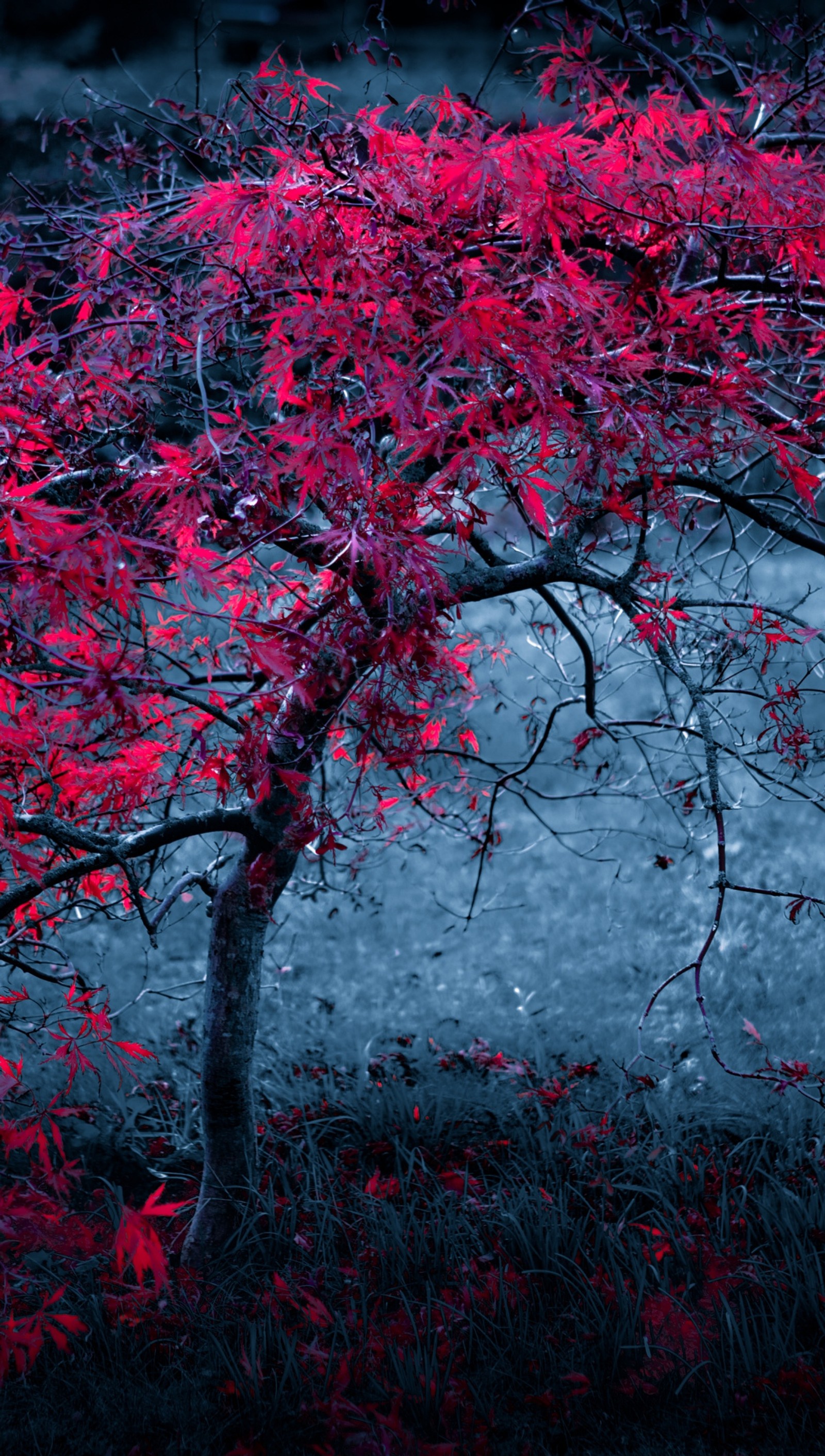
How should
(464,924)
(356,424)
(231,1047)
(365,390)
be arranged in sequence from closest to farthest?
1. (356,424)
2. (365,390)
3. (231,1047)
4. (464,924)

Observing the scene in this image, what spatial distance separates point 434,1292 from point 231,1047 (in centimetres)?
111

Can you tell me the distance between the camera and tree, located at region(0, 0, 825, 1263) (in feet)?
8.08

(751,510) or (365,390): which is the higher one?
(365,390)

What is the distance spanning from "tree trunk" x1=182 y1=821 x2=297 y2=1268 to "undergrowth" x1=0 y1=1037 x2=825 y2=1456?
0.13 metres

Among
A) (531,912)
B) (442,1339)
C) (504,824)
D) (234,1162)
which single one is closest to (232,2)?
(504,824)

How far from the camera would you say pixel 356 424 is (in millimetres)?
2504

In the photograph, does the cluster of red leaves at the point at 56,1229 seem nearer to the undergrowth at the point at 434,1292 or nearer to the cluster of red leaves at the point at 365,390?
the undergrowth at the point at 434,1292

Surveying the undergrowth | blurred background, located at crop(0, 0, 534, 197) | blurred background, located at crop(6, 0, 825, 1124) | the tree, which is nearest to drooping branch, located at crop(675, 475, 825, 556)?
the tree

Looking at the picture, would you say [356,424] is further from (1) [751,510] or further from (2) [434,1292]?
(2) [434,1292]

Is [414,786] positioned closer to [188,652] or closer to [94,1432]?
[94,1432]

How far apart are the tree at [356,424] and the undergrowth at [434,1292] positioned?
1.57ft

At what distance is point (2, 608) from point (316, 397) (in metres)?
1.09

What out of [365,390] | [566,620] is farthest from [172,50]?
[566,620]

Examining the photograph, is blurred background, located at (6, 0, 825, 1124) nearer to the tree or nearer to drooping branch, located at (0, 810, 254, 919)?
the tree
